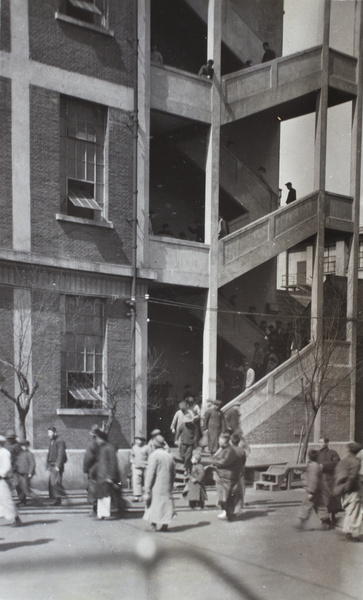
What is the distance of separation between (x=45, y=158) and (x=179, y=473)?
786 cm

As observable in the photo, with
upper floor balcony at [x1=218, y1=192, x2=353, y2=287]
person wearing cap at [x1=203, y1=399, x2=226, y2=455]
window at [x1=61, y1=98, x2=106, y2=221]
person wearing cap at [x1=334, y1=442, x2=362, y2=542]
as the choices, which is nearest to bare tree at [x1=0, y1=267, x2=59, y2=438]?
window at [x1=61, y1=98, x2=106, y2=221]

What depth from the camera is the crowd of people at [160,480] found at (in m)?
11.8

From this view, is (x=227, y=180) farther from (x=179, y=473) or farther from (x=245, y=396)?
(x=179, y=473)

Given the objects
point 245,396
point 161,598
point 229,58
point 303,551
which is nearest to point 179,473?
point 245,396

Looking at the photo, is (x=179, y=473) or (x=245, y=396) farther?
(x=245, y=396)

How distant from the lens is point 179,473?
15578mm

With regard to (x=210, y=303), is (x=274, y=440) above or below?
below

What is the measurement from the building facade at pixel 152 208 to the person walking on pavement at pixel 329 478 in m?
3.92

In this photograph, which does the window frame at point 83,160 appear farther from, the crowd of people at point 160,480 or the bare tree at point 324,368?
the bare tree at point 324,368

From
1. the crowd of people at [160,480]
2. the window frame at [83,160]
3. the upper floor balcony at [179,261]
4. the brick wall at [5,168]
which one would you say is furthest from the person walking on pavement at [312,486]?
the brick wall at [5,168]

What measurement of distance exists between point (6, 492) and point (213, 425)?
652 centimetres

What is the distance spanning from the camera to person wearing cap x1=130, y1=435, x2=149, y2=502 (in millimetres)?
13656

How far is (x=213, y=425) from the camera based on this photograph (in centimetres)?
1648

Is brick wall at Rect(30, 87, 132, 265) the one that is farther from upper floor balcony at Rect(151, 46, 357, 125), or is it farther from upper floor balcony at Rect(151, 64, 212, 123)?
upper floor balcony at Rect(151, 46, 357, 125)
